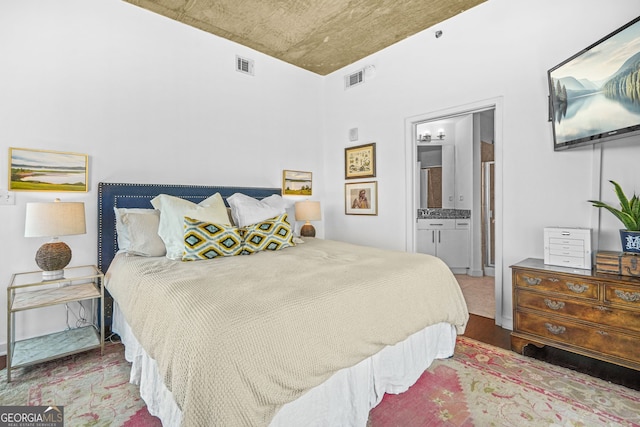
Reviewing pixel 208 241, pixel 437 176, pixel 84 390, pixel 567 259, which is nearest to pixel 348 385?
pixel 208 241

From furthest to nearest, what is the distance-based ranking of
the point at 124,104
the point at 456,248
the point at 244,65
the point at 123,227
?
the point at 456,248
the point at 244,65
the point at 124,104
the point at 123,227

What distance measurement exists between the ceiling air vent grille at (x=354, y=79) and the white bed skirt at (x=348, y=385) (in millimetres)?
3312

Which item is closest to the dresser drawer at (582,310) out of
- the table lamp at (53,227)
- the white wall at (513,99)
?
the white wall at (513,99)

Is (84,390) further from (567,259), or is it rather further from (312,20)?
(312,20)

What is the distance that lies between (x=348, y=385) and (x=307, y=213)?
2.65 metres

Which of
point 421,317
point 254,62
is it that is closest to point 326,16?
point 254,62

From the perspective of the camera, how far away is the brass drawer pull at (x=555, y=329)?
2.17 m

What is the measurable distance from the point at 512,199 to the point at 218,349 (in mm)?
2873

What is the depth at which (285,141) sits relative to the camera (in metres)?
4.19

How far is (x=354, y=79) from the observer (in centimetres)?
423

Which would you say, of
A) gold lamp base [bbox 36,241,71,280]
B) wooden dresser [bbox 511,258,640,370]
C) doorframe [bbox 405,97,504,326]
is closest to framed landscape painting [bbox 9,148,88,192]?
gold lamp base [bbox 36,241,71,280]

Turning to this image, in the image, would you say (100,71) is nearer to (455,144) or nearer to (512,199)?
(512,199)

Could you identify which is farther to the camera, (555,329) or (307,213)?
(307,213)

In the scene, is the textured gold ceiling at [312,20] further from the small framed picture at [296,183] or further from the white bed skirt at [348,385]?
the white bed skirt at [348,385]
